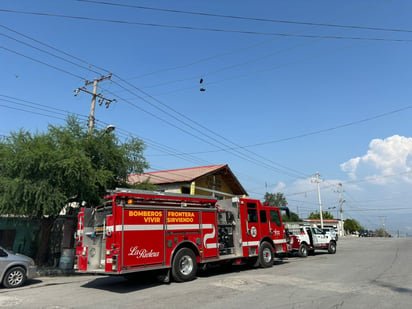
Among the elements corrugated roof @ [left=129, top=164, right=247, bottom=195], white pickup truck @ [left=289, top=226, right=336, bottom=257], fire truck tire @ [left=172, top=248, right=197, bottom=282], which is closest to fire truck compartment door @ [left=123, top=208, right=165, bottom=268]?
fire truck tire @ [left=172, top=248, right=197, bottom=282]

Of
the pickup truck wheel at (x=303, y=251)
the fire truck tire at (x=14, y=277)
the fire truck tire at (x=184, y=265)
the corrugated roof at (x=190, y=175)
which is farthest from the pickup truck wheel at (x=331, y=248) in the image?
the fire truck tire at (x=14, y=277)

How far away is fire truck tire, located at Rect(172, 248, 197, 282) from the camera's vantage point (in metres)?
10.0

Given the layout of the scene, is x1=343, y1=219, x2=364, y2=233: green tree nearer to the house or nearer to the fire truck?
the house

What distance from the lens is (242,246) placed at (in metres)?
12.8

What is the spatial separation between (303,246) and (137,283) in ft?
40.1

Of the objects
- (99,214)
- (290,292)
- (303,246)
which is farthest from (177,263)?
(303,246)

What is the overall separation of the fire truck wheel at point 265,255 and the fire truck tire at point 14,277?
869 cm

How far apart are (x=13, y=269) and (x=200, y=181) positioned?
705 inches

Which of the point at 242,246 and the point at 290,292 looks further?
the point at 242,246

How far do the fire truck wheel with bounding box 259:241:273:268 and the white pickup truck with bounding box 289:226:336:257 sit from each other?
182 inches

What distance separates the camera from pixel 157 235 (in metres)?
9.84

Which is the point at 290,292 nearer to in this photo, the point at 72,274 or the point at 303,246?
the point at 72,274

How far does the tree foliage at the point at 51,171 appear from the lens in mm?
12888

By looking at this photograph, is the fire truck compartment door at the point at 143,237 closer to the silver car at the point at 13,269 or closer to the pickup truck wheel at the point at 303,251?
the silver car at the point at 13,269
